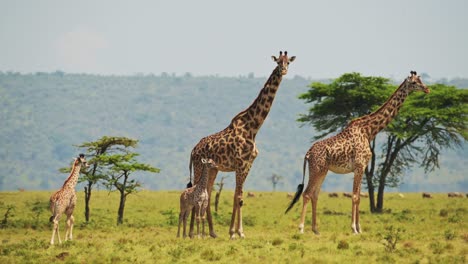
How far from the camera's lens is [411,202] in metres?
51.0

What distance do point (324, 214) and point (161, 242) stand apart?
2026 cm

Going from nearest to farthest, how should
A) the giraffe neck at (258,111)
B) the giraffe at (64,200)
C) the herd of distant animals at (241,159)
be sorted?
the giraffe at (64,200), the herd of distant animals at (241,159), the giraffe neck at (258,111)

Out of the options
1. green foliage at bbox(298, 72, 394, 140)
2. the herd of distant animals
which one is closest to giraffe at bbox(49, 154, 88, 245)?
the herd of distant animals

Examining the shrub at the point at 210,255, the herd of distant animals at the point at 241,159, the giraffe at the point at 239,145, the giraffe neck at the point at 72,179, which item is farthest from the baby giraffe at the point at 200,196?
the giraffe neck at the point at 72,179

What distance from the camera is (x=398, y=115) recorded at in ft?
138

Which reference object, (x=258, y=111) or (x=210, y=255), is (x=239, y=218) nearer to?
(x=258, y=111)

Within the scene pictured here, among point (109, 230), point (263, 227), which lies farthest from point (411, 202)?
point (109, 230)

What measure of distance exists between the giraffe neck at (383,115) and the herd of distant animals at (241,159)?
0.10 ft

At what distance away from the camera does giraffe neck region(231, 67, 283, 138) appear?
74.5ft

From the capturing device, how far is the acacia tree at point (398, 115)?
41656mm

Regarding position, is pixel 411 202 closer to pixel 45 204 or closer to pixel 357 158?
pixel 45 204

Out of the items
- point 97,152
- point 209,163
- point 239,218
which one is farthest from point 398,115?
point 209,163

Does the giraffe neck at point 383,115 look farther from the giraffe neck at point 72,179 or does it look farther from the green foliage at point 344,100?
the green foliage at point 344,100

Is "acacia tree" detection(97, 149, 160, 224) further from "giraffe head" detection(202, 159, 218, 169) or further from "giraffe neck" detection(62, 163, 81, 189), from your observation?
"giraffe head" detection(202, 159, 218, 169)
